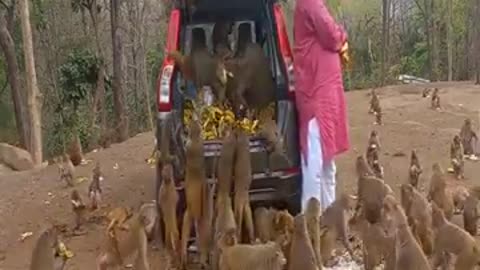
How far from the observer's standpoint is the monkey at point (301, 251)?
15.4 feet

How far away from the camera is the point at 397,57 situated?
28.3 meters

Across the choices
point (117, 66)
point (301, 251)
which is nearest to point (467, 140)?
point (301, 251)

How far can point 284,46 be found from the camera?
6.99 metres

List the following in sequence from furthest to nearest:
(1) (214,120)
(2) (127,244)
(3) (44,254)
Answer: (1) (214,120), (2) (127,244), (3) (44,254)

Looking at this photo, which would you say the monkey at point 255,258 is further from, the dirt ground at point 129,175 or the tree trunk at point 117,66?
the tree trunk at point 117,66

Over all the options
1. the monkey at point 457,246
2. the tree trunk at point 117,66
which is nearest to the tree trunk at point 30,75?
the tree trunk at point 117,66

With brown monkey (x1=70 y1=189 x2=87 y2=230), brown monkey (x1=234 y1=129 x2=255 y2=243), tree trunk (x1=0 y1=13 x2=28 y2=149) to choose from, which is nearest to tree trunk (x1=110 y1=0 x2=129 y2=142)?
tree trunk (x1=0 y1=13 x2=28 y2=149)

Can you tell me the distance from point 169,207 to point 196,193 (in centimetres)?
24

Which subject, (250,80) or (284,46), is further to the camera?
(284,46)

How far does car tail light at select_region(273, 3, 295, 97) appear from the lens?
682 cm

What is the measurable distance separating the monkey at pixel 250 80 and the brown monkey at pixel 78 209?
5.52 ft

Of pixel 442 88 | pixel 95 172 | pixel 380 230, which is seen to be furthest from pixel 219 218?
pixel 442 88

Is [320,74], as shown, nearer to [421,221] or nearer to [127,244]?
[421,221]

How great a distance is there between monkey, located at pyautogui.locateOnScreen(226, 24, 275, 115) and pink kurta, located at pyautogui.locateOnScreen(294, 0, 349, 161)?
0.91ft
